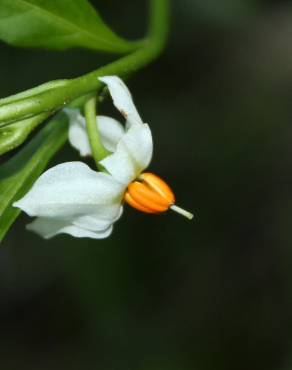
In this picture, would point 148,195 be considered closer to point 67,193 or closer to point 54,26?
point 67,193

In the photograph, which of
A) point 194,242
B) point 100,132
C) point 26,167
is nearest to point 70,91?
point 26,167

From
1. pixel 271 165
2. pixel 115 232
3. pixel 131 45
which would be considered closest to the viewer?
pixel 131 45

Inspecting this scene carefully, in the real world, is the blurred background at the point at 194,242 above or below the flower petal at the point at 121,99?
below

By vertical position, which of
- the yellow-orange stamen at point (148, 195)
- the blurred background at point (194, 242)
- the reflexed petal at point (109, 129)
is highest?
the reflexed petal at point (109, 129)

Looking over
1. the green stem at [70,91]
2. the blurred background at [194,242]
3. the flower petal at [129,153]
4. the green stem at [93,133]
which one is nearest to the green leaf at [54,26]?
the green stem at [70,91]

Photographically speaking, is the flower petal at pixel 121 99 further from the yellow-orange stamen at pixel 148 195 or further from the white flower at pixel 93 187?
the yellow-orange stamen at pixel 148 195

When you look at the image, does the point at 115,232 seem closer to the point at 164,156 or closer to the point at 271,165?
the point at 164,156

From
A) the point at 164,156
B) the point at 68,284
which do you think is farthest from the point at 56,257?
the point at 164,156

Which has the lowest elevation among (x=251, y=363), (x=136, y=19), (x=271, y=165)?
(x=251, y=363)
